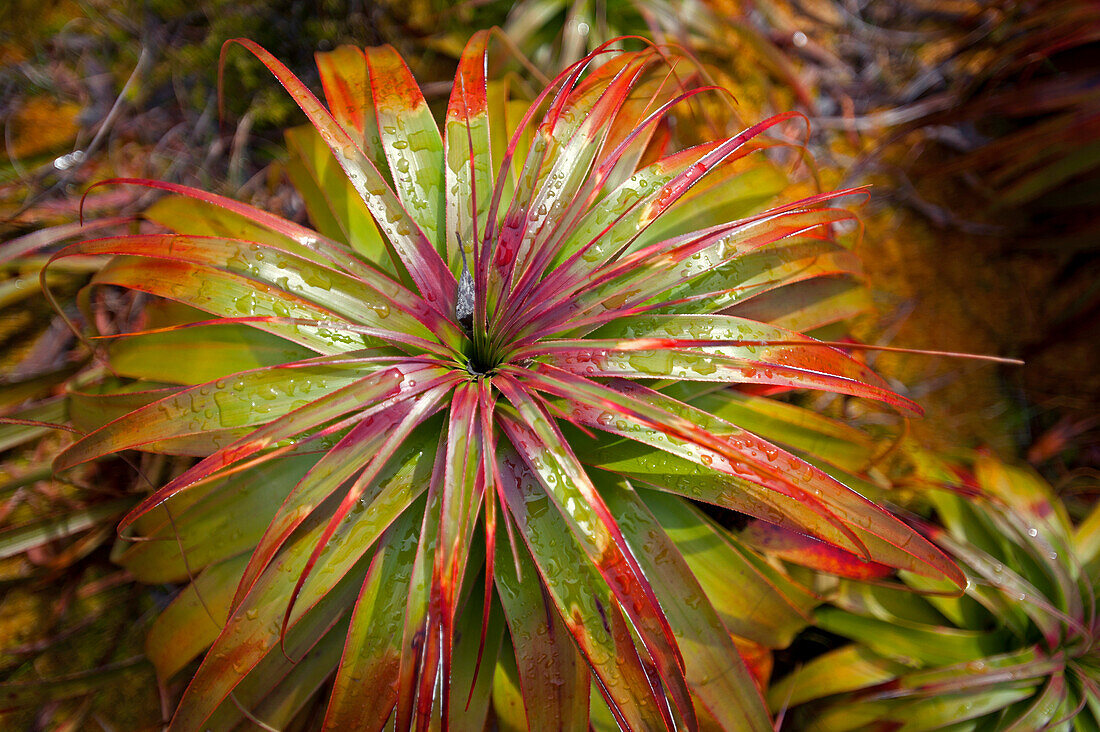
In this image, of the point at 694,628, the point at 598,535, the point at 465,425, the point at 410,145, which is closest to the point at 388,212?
the point at 410,145

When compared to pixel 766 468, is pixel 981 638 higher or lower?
lower

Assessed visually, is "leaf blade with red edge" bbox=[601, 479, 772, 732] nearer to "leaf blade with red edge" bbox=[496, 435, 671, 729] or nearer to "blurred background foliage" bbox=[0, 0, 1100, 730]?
"leaf blade with red edge" bbox=[496, 435, 671, 729]

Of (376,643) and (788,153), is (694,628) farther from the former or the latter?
(788,153)

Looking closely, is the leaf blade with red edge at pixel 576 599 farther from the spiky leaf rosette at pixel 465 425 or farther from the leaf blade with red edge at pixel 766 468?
the leaf blade with red edge at pixel 766 468

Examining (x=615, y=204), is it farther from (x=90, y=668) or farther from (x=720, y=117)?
(x=90, y=668)

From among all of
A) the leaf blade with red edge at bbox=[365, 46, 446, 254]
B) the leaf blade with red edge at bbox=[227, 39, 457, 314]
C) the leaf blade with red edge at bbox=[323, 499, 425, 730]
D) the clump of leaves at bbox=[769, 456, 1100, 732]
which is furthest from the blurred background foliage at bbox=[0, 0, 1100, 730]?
the leaf blade with red edge at bbox=[323, 499, 425, 730]

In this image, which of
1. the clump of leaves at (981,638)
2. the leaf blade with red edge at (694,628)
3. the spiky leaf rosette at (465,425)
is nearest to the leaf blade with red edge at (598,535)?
the spiky leaf rosette at (465,425)
